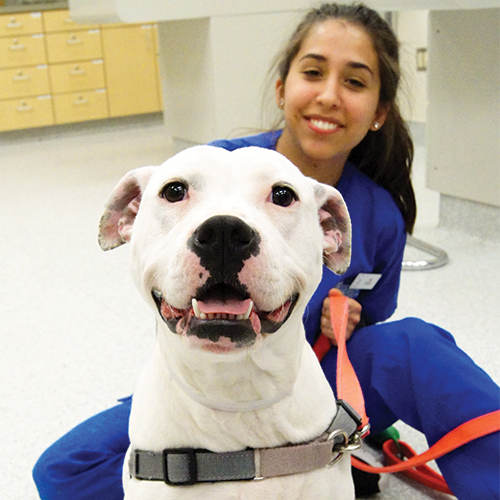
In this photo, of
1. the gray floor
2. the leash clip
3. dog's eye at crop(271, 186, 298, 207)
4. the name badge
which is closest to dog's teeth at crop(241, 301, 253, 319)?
dog's eye at crop(271, 186, 298, 207)

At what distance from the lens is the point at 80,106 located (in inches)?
247

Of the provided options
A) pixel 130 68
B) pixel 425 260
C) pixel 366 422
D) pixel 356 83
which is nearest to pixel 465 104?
pixel 425 260

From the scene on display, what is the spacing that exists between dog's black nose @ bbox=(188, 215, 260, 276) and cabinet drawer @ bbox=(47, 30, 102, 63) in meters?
5.79

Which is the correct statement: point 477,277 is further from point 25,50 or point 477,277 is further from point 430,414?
point 25,50

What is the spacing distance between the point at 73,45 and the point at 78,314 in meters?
4.29

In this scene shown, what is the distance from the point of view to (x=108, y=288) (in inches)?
109

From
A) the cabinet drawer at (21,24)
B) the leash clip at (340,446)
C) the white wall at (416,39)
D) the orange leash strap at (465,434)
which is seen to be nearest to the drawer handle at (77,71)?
the cabinet drawer at (21,24)

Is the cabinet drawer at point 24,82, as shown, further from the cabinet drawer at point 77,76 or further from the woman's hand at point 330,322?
the woman's hand at point 330,322

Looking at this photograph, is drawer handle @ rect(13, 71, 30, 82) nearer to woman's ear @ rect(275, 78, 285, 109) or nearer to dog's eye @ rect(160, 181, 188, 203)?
woman's ear @ rect(275, 78, 285, 109)

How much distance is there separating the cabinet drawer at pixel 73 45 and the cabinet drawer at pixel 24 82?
0.17 meters

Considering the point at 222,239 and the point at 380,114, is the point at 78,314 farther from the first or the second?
the point at 222,239

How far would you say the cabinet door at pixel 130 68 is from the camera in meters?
6.27

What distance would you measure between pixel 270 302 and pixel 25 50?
19.0 feet

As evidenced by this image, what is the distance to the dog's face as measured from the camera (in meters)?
0.84
